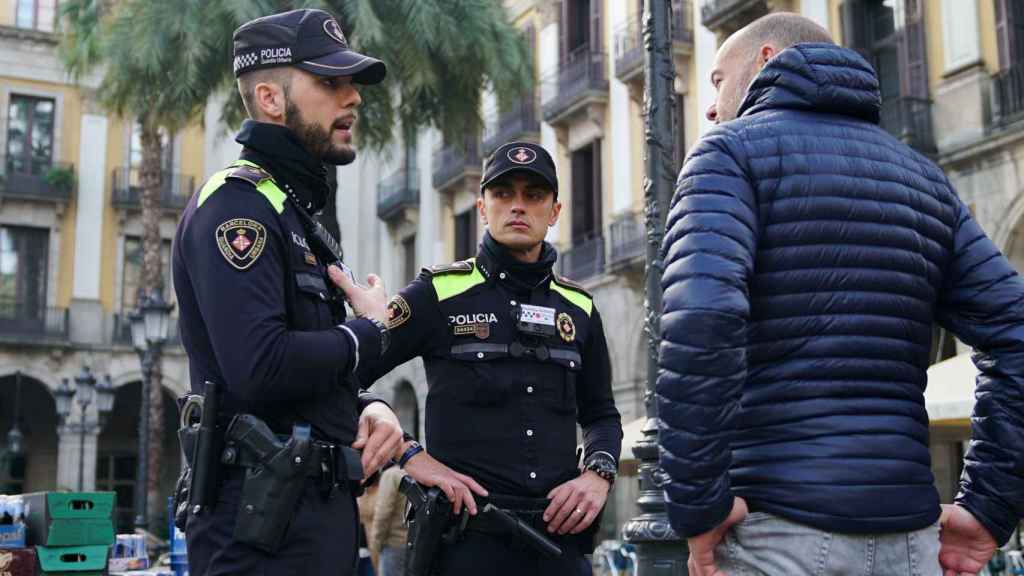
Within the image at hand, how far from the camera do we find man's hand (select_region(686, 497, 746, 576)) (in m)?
2.52

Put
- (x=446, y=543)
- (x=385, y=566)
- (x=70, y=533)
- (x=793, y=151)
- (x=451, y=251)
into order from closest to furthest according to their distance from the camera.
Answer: (x=793, y=151), (x=446, y=543), (x=70, y=533), (x=385, y=566), (x=451, y=251)

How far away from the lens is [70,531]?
5465 mm

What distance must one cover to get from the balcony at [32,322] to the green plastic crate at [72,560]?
89.7ft

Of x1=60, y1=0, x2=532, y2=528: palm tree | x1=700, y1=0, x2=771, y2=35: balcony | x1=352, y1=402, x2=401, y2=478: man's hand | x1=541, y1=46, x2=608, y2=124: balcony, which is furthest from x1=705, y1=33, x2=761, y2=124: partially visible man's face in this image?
x1=541, y1=46, x2=608, y2=124: balcony

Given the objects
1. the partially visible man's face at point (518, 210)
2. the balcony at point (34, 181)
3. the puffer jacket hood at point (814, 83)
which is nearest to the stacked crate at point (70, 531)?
the partially visible man's face at point (518, 210)

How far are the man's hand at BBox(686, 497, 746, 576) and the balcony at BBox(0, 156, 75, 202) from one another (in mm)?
31620

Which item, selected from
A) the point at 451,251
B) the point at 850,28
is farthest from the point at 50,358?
the point at 850,28

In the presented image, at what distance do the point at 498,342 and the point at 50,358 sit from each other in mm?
29567

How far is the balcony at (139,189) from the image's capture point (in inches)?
1280

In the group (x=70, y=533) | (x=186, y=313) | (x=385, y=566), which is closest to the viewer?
(x=186, y=313)

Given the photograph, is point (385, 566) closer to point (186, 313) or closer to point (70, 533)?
point (70, 533)

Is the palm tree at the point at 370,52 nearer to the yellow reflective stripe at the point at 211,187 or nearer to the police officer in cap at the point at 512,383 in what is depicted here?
the police officer in cap at the point at 512,383

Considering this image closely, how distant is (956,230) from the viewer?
2988mm

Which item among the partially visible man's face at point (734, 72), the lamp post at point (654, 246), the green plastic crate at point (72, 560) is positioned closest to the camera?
the partially visible man's face at point (734, 72)
